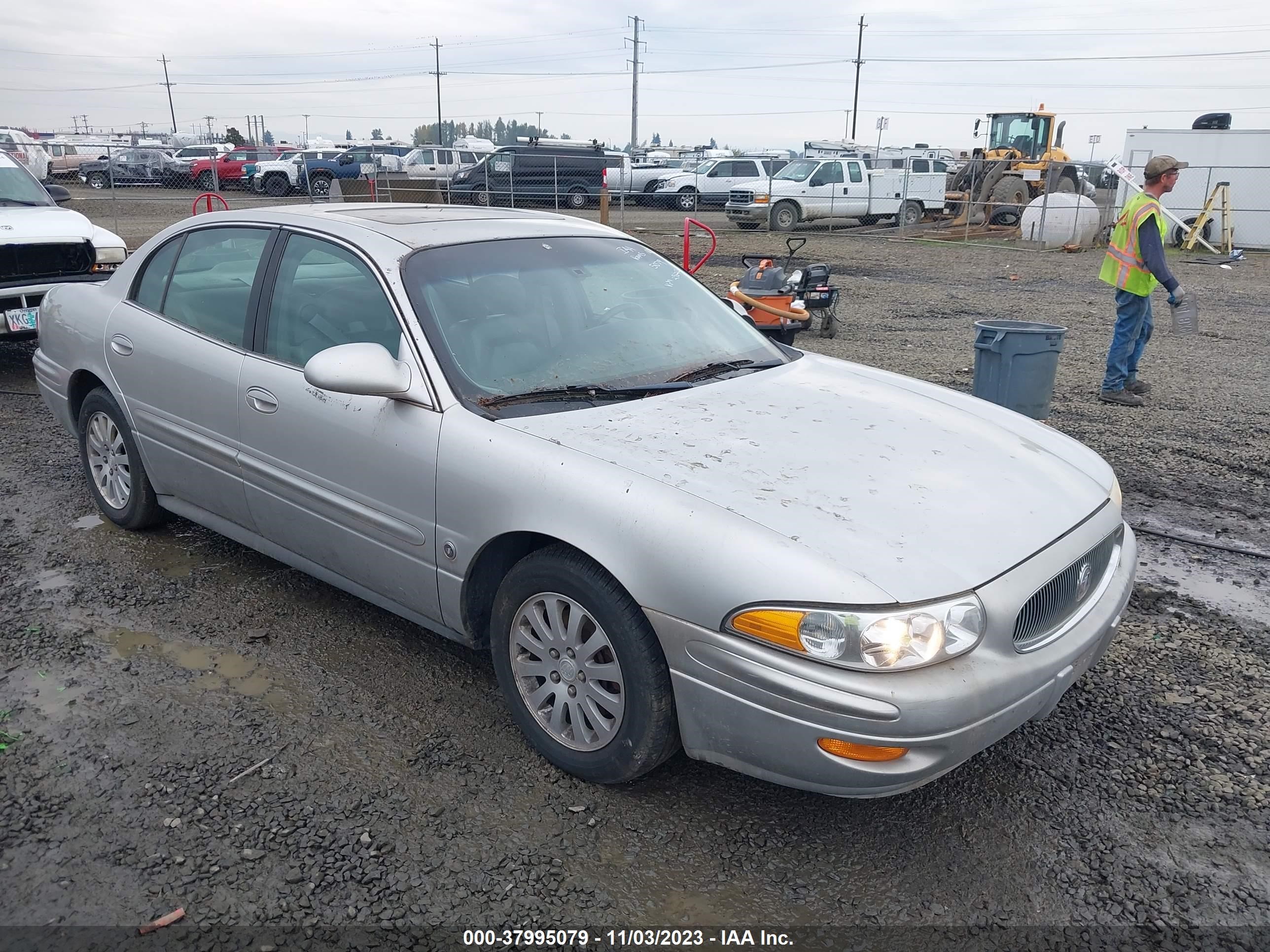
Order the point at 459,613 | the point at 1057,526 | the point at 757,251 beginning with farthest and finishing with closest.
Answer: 1. the point at 757,251
2. the point at 459,613
3. the point at 1057,526

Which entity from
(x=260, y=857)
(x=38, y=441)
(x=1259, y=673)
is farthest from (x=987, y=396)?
(x=38, y=441)

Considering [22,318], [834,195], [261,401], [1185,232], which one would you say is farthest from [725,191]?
[261,401]

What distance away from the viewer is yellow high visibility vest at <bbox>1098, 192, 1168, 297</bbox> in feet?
24.4

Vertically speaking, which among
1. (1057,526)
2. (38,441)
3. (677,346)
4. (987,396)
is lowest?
(38,441)

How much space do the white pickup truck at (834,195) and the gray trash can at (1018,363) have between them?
18.4 m

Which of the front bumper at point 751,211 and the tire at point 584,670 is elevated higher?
the front bumper at point 751,211

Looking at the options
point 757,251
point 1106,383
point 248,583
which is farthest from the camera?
point 757,251

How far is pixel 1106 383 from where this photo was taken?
7.87m

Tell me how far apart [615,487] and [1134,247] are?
636 cm

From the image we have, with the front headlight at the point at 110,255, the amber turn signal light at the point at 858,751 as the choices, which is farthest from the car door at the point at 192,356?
the front headlight at the point at 110,255

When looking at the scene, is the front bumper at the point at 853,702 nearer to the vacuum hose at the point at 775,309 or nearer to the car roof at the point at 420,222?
the car roof at the point at 420,222

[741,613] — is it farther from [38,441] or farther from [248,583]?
[38,441]

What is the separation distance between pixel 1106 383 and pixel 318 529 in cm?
657

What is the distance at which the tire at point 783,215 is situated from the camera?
2462 centimetres
